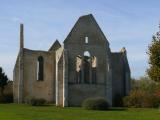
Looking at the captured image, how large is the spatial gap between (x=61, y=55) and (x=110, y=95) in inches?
299

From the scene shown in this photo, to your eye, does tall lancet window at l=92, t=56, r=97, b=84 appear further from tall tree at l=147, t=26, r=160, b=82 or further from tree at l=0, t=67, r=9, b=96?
tall tree at l=147, t=26, r=160, b=82

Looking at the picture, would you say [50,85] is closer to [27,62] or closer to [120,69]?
[27,62]

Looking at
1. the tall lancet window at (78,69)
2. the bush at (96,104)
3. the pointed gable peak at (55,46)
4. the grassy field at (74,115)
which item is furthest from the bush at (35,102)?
the grassy field at (74,115)

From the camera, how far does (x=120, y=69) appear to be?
2506 inches

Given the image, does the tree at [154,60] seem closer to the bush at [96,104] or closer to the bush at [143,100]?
the bush at [96,104]

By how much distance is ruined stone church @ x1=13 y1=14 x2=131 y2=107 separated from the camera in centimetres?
5800

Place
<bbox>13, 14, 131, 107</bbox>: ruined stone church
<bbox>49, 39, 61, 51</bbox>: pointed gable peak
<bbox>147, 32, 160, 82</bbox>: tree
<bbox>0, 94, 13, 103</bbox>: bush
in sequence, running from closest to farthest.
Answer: <bbox>147, 32, 160, 82</bbox>: tree, <bbox>13, 14, 131, 107</bbox>: ruined stone church, <bbox>0, 94, 13, 103</bbox>: bush, <bbox>49, 39, 61, 51</bbox>: pointed gable peak

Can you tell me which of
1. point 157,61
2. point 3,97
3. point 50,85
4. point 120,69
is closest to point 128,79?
point 120,69

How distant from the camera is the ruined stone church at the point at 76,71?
58000 mm

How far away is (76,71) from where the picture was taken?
58531 mm

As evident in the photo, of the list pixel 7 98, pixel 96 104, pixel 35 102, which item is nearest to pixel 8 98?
pixel 7 98

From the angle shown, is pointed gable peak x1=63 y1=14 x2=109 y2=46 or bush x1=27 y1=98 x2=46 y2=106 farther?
pointed gable peak x1=63 y1=14 x2=109 y2=46

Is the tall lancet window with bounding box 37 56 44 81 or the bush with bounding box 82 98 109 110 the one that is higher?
the tall lancet window with bounding box 37 56 44 81

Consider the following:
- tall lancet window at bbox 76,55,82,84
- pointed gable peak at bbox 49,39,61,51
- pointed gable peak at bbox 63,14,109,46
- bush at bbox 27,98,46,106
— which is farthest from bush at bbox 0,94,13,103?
pointed gable peak at bbox 63,14,109,46
